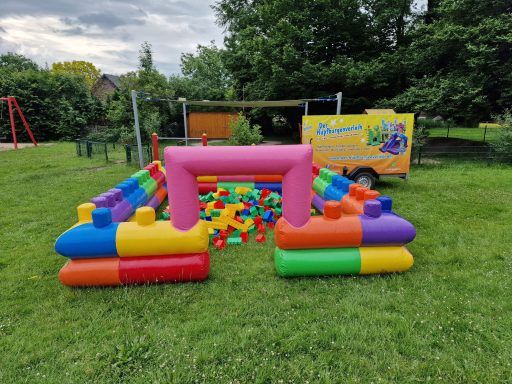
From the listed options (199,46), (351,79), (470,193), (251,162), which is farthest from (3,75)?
(470,193)

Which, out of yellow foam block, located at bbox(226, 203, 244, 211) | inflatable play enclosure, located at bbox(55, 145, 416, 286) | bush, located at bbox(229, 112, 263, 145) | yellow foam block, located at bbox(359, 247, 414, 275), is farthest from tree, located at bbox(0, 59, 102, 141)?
yellow foam block, located at bbox(359, 247, 414, 275)

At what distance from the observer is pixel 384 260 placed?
428cm

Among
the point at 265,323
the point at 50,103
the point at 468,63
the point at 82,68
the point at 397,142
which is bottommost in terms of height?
the point at 265,323

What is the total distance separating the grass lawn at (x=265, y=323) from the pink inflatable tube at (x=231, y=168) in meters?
0.95

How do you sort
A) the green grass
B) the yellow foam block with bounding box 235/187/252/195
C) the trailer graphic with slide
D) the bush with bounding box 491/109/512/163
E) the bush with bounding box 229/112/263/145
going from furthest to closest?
the green grass, the bush with bounding box 229/112/263/145, the bush with bounding box 491/109/512/163, the trailer graphic with slide, the yellow foam block with bounding box 235/187/252/195

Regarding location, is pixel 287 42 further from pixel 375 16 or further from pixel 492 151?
pixel 492 151

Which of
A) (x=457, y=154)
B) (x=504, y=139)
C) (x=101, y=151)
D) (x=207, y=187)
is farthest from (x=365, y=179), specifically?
(x=101, y=151)

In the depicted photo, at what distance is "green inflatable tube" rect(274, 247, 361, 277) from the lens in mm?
4195

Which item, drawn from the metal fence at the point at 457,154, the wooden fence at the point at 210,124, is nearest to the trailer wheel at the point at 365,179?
the metal fence at the point at 457,154

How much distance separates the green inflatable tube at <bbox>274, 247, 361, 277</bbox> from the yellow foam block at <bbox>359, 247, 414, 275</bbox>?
10 cm

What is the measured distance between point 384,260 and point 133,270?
10.9 feet

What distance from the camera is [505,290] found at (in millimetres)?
3936

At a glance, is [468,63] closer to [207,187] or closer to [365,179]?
[365,179]

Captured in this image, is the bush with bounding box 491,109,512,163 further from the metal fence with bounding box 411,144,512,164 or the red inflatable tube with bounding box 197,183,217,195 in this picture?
the red inflatable tube with bounding box 197,183,217,195
